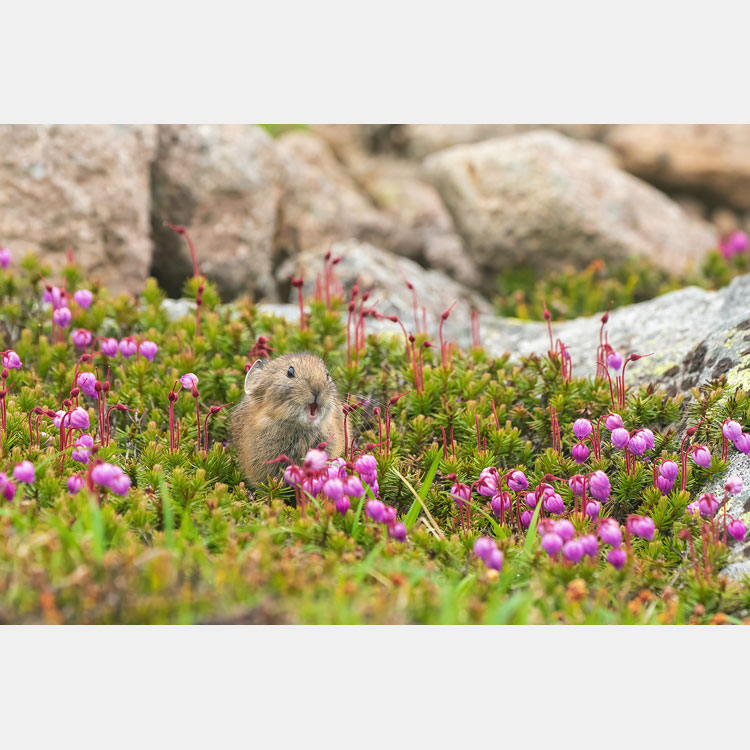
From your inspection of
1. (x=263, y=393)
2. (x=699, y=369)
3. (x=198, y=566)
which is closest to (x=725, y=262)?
(x=699, y=369)

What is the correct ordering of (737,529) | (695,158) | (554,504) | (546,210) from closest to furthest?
1. (737,529)
2. (554,504)
3. (546,210)
4. (695,158)

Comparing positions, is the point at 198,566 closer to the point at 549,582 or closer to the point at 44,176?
the point at 549,582

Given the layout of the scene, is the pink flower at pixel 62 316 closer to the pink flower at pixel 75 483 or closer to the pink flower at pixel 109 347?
the pink flower at pixel 109 347

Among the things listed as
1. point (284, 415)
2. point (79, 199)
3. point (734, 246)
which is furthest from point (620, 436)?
point (734, 246)

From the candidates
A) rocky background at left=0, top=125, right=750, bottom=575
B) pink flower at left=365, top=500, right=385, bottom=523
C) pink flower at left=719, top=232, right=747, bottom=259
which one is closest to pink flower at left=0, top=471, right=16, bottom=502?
pink flower at left=365, top=500, right=385, bottom=523

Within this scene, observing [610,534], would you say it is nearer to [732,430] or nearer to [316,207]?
[732,430]

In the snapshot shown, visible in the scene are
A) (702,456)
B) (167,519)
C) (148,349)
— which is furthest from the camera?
(148,349)
